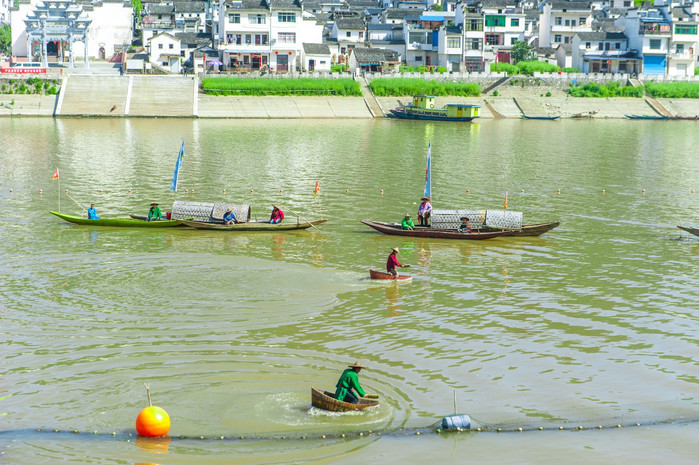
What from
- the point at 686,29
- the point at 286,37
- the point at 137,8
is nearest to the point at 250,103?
the point at 286,37

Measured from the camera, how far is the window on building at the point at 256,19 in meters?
117

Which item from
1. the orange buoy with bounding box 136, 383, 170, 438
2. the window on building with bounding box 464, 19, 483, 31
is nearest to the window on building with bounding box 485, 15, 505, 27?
the window on building with bounding box 464, 19, 483, 31

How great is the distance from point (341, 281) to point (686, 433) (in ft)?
50.0

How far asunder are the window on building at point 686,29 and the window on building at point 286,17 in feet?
185

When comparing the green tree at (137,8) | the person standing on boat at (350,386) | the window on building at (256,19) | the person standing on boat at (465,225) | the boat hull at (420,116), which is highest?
the green tree at (137,8)

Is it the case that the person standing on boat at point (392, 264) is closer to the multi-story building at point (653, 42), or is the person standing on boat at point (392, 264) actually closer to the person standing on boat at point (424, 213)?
the person standing on boat at point (424, 213)

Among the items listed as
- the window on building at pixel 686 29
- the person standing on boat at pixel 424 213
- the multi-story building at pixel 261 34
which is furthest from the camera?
the window on building at pixel 686 29

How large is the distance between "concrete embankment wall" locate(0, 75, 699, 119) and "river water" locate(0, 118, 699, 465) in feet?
137

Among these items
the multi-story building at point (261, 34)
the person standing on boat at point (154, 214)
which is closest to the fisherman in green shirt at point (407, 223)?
the person standing on boat at point (154, 214)

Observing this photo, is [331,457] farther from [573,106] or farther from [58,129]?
[573,106]

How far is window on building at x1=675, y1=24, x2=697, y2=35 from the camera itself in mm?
123075

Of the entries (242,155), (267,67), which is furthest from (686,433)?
(267,67)

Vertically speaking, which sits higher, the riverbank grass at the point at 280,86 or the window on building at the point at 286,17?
the window on building at the point at 286,17

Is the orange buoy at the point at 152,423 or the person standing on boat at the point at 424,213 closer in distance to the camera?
the orange buoy at the point at 152,423
